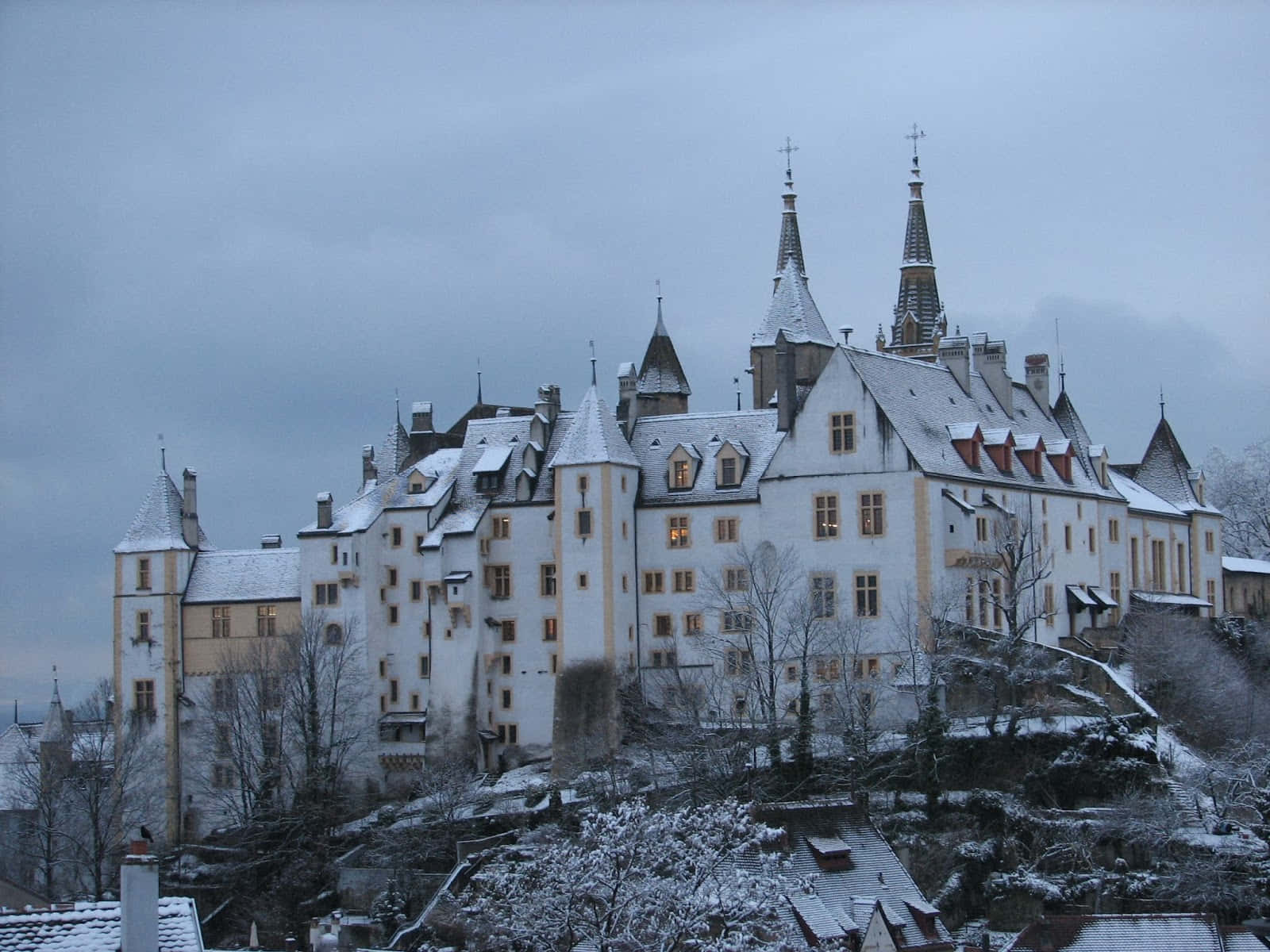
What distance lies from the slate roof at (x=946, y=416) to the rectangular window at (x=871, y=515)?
2172 millimetres

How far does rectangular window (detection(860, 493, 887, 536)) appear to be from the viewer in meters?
83.2

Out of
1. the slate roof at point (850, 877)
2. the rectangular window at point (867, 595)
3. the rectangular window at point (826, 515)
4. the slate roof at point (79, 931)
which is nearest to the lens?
the slate roof at point (79, 931)

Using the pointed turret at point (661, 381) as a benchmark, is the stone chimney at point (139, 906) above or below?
below

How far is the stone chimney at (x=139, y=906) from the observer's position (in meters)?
39.5

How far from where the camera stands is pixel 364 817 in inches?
3410

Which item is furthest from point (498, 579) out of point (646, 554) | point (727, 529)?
point (727, 529)

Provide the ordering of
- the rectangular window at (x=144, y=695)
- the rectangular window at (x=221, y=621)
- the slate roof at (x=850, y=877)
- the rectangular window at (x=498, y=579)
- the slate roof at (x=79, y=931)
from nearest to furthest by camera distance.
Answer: the slate roof at (x=79, y=931) < the slate roof at (x=850, y=877) < the rectangular window at (x=498, y=579) < the rectangular window at (x=144, y=695) < the rectangular window at (x=221, y=621)

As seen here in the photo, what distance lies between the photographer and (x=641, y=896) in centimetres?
4375

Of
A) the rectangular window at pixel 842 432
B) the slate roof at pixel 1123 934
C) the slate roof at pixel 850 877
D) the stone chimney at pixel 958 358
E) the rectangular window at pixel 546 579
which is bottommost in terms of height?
the slate roof at pixel 1123 934

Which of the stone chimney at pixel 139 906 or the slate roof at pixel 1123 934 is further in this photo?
the slate roof at pixel 1123 934

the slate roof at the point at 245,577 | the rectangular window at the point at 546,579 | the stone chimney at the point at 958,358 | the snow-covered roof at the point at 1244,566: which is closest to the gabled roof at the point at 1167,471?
the snow-covered roof at the point at 1244,566

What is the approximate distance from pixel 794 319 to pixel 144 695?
31.1 m

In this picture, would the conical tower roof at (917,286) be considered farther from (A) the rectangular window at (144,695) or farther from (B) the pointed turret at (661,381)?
(A) the rectangular window at (144,695)

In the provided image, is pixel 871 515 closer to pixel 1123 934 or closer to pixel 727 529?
pixel 727 529
